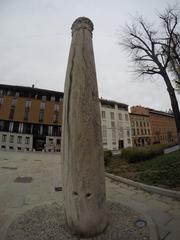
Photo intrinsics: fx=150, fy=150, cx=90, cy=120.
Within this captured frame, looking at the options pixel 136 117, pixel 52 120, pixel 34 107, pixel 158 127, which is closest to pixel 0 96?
pixel 34 107

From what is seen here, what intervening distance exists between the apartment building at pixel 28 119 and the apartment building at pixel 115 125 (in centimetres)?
1355

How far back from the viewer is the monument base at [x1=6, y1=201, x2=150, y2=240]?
2303 mm

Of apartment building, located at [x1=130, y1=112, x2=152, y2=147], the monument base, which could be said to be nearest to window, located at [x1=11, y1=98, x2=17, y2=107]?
→ apartment building, located at [x1=130, y1=112, x2=152, y2=147]

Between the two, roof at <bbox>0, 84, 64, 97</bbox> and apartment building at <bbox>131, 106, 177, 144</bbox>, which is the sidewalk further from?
apartment building at <bbox>131, 106, 177, 144</bbox>

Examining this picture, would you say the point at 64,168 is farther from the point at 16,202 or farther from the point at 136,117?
the point at 136,117

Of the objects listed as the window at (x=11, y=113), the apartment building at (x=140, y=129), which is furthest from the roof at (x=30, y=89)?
the apartment building at (x=140, y=129)

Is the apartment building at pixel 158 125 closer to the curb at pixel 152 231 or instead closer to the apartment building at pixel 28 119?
the apartment building at pixel 28 119

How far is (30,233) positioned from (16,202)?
6.42 ft

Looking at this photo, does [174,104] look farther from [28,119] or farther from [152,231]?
[28,119]

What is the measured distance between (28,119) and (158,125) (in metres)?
47.6

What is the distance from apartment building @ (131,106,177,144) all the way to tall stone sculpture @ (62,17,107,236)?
52.8 meters

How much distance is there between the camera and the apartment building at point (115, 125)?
4434 centimetres

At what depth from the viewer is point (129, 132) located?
49.3 meters

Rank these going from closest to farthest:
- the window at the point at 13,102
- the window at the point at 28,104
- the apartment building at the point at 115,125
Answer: the window at the point at 13,102, the window at the point at 28,104, the apartment building at the point at 115,125
